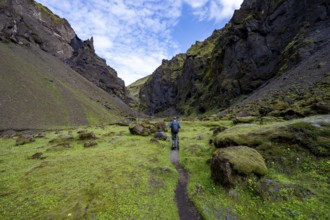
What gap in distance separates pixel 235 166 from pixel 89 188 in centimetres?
934

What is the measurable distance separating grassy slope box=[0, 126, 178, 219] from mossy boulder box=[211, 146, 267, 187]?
129 inches

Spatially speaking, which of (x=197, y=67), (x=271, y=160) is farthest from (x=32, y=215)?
(x=197, y=67)

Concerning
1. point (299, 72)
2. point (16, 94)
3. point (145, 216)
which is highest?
point (299, 72)

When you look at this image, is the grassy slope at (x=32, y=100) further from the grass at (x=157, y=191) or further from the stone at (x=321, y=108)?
the stone at (x=321, y=108)

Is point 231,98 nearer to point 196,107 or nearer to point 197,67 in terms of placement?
point 196,107

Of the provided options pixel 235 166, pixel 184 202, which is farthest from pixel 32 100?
pixel 235 166

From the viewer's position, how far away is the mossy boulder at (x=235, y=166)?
11.5 metres

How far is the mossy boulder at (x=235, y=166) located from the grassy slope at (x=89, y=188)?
10.7ft

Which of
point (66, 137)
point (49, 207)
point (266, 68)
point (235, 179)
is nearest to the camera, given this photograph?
point (49, 207)

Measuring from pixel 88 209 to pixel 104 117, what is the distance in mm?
82008

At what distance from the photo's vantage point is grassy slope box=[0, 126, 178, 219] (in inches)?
387

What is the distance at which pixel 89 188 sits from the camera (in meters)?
12.1

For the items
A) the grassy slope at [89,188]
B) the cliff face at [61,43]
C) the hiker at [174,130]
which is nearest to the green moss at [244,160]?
the grassy slope at [89,188]

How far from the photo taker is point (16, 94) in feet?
205
